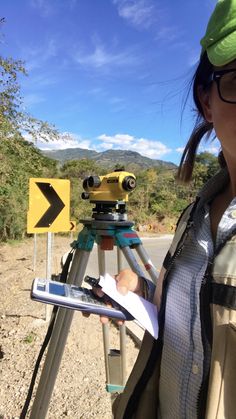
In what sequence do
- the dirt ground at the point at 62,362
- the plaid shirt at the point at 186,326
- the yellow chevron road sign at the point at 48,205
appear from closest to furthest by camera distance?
the plaid shirt at the point at 186,326 → the dirt ground at the point at 62,362 → the yellow chevron road sign at the point at 48,205

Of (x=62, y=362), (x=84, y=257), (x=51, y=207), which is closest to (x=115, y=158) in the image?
(x=51, y=207)

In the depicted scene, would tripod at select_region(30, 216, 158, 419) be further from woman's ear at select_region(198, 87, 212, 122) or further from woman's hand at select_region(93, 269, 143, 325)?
woman's ear at select_region(198, 87, 212, 122)

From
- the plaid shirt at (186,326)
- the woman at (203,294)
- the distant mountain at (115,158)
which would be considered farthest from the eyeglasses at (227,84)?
the distant mountain at (115,158)

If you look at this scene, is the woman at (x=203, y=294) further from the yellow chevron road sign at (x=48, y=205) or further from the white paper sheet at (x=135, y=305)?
the yellow chevron road sign at (x=48, y=205)

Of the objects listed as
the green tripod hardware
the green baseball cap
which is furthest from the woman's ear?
the green tripod hardware

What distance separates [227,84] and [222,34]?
97mm

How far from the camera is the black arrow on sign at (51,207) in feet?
9.36

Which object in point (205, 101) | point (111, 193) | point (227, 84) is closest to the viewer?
point (227, 84)

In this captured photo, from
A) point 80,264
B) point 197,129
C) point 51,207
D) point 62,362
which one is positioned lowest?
point 62,362

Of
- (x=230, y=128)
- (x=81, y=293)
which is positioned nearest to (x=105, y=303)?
(x=81, y=293)

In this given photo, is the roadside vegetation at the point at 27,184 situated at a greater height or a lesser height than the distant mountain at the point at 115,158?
lesser

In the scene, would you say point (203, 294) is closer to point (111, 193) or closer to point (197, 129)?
Answer: point (197, 129)

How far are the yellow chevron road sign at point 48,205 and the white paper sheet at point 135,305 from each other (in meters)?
1.99

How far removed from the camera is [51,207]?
2930 millimetres
